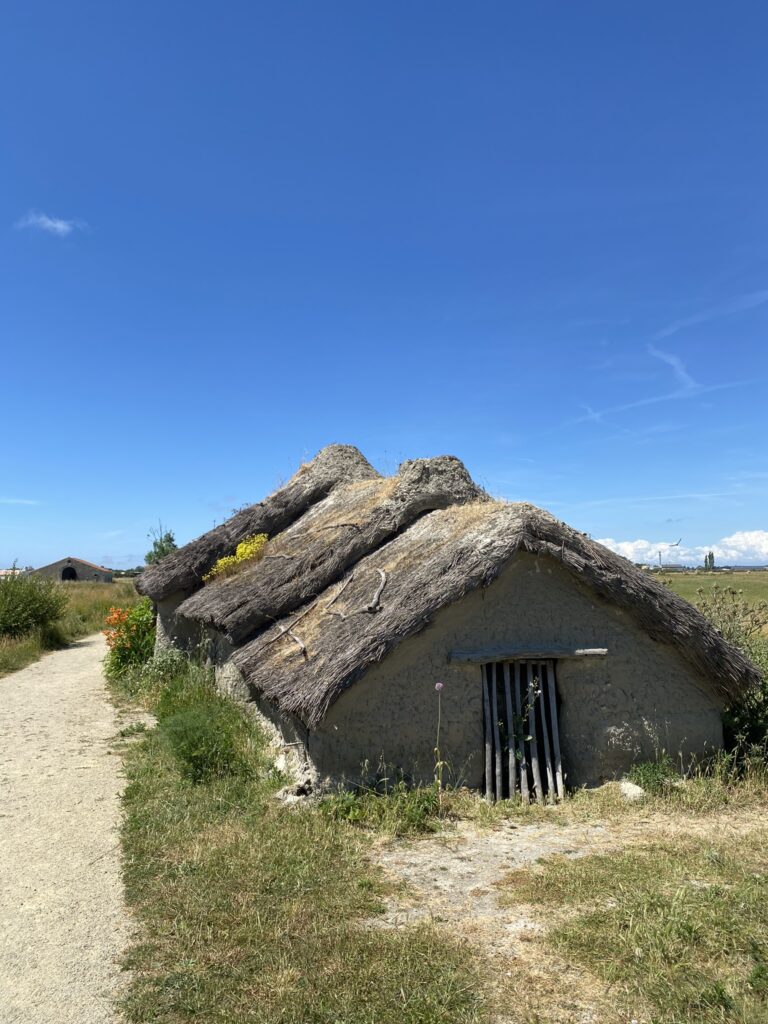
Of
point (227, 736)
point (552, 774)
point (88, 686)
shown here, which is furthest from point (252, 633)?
point (88, 686)

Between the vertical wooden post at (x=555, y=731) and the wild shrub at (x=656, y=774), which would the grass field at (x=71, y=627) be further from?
the wild shrub at (x=656, y=774)

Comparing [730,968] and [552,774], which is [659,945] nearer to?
[730,968]

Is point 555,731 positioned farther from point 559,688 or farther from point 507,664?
point 507,664

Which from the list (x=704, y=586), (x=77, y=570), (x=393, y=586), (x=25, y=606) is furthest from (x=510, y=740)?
(x=77, y=570)

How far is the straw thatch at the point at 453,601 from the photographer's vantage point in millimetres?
7309

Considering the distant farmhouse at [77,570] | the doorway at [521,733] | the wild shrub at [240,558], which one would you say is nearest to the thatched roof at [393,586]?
the wild shrub at [240,558]

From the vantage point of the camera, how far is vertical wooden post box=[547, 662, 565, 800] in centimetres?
777

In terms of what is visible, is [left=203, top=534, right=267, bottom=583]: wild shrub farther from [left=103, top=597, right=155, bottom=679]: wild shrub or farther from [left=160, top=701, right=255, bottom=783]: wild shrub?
[left=160, top=701, right=255, bottom=783]: wild shrub

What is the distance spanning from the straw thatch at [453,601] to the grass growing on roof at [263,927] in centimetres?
120

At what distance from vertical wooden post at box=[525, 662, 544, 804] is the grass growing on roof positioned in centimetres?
218

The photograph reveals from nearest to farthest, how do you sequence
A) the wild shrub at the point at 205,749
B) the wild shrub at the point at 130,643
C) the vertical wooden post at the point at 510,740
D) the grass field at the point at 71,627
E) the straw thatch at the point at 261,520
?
1. the vertical wooden post at the point at 510,740
2. the wild shrub at the point at 205,749
3. the straw thatch at the point at 261,520
4. the wild shrub at the point at 130,643
5. the grass field at the point at 71,627

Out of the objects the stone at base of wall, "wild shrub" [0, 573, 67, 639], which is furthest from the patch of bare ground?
"wild shrub" [0, 573, 67, 639]

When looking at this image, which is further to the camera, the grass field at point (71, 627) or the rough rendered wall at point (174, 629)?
the grass field at point (71, 627)

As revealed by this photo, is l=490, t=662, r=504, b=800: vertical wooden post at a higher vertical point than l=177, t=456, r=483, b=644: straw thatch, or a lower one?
lower
